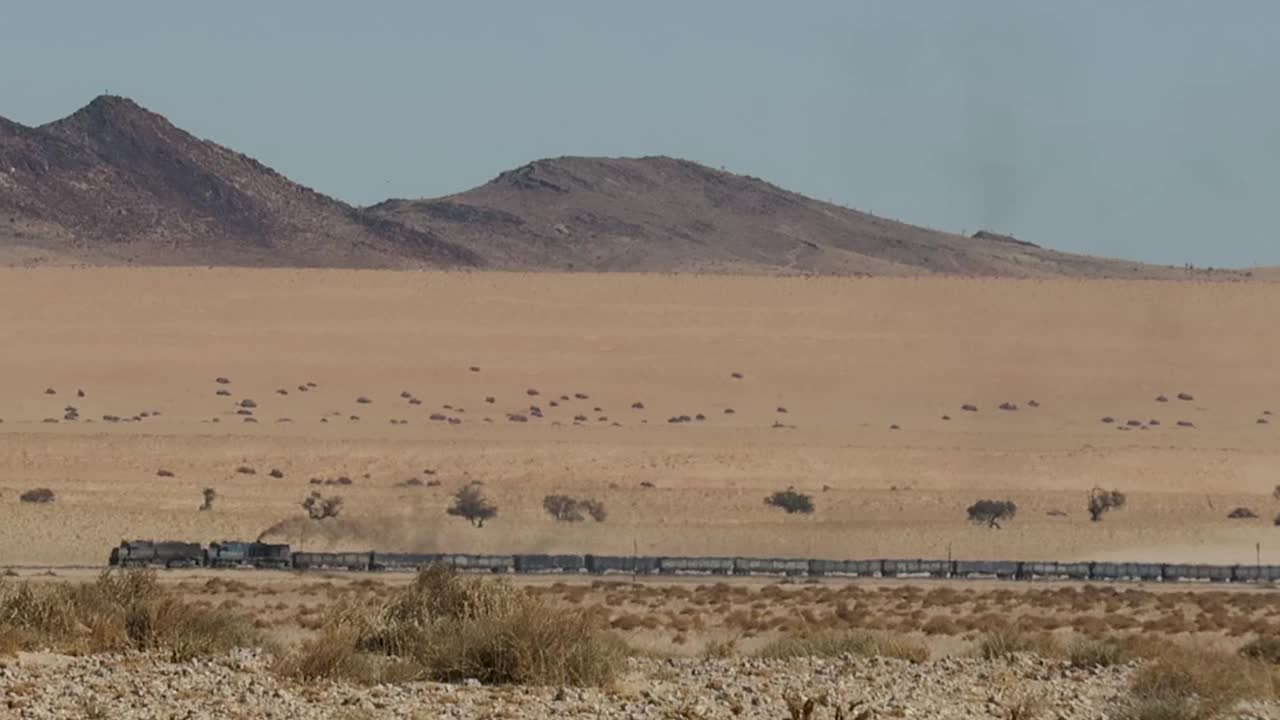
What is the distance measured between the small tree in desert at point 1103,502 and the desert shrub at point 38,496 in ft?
101

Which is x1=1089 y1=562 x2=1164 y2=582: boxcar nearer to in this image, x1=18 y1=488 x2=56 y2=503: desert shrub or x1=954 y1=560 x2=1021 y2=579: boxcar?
x1=954 y1=560 x2=1021 y2=579: boxcar

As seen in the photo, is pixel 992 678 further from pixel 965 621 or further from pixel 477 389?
pixel 477 389

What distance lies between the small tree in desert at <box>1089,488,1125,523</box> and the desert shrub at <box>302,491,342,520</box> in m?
22.6

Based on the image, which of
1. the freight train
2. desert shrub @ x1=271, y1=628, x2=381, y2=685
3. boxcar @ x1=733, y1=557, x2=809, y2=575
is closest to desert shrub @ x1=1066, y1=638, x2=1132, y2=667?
desert shrub @ x1=271, y1=628, x2=381, y2=685

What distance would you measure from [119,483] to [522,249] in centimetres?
9755

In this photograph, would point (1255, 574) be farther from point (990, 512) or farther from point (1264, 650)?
point (1264, 650)

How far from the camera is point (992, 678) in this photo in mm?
30031

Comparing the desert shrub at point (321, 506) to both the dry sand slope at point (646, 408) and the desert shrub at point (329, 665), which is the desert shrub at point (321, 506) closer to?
the dry sand slope at point (646, 408)

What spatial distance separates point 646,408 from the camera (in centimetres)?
10725

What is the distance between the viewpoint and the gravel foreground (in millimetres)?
23875

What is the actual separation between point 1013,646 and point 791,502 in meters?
45.1

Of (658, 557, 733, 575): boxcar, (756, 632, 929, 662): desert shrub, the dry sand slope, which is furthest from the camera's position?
the dry sand slope

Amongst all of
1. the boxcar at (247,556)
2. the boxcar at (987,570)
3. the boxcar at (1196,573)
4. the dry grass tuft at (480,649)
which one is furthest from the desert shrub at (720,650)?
the boxcar at (1196,573)

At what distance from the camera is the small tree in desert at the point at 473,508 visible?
75.1 m
